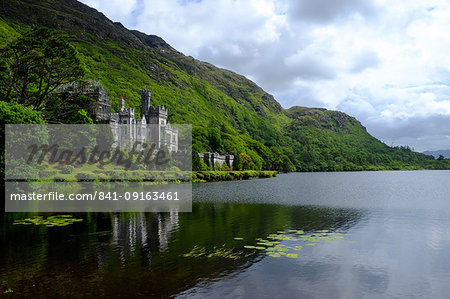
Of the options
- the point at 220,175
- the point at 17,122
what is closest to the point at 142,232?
the point at 17,122

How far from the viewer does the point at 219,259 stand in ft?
56.9

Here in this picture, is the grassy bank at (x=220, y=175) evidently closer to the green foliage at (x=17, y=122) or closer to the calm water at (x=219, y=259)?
the green foliage at (x=17, y=122)

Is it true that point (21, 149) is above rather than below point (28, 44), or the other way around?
below

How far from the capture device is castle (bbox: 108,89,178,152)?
100181 mm

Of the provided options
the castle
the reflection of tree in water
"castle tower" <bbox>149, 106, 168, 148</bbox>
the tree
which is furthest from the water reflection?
"castle tower" <bbox>149, 106, 168, 148</bbox>

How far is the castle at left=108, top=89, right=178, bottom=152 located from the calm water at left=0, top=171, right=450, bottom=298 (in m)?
71.6

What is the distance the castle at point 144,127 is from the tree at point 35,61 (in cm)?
3660

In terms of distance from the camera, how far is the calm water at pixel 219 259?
13.5m

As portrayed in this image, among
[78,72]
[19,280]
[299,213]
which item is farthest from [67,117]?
[19,280]

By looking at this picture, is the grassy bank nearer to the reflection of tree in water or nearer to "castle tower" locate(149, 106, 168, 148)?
"castle tower" locate(149, 106, 168, 148)

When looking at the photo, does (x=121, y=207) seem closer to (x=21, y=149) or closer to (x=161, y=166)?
(x=21, y=149)

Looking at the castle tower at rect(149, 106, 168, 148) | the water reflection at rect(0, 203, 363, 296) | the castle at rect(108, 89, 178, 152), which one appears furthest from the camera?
the castle tower at rect(149, 106, 168, 148)

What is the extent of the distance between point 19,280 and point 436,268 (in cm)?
1905

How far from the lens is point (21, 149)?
4203 cm
